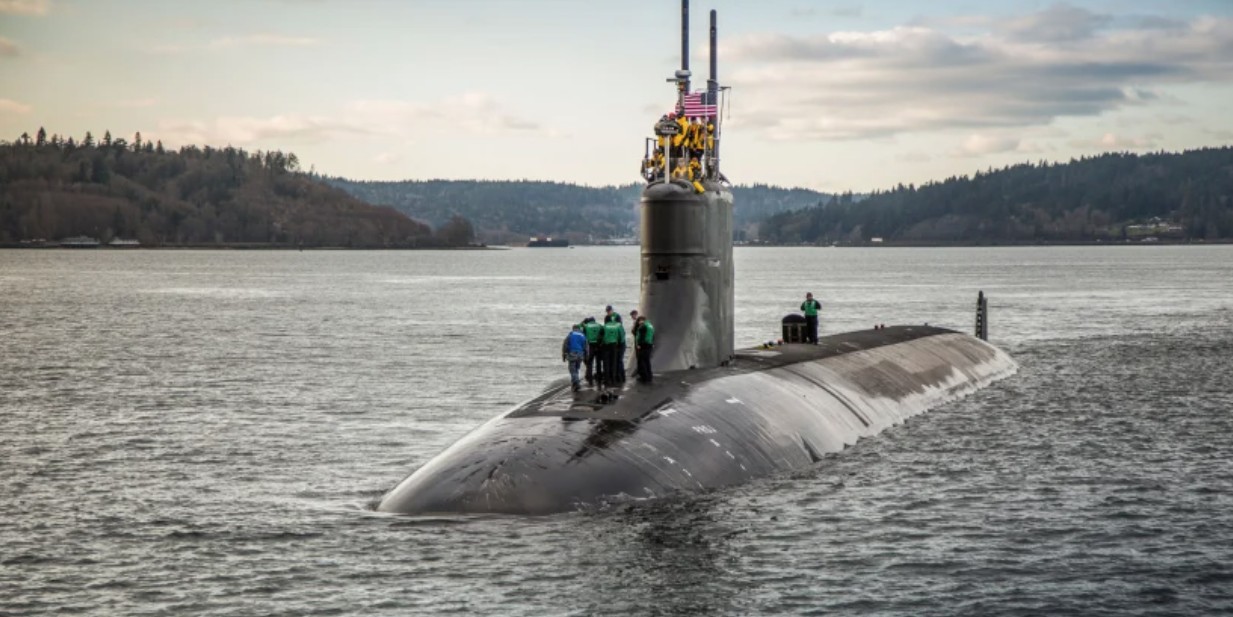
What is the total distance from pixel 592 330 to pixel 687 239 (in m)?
3.20

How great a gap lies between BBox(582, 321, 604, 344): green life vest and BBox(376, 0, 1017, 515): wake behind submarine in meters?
1.20

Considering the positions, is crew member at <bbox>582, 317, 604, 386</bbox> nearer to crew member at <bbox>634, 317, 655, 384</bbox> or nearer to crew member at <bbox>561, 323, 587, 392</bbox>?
crew member at <bbox>561, 323, 587, 392</bbox>

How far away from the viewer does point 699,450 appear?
25828mm

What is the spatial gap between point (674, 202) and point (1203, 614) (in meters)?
13.9

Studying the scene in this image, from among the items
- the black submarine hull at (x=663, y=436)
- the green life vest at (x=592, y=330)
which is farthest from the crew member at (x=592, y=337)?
the black submarine hull at (x=663, y=436)

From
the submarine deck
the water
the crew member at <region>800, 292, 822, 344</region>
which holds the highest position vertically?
the crew member at <region>800, 292, 822, 344</region>

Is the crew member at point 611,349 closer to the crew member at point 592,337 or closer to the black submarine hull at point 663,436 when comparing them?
Answer: the crew member at point 592,337

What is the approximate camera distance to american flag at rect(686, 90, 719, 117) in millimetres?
31875

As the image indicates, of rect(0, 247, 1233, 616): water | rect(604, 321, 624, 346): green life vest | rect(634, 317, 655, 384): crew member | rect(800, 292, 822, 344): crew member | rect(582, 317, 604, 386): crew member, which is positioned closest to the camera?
rect(0, 247, 1233, 616): water

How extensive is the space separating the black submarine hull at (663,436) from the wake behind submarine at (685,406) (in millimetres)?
30

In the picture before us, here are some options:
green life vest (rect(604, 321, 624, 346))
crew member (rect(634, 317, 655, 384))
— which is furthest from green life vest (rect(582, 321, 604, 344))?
crew member (rect(634, 317, 655, 384))

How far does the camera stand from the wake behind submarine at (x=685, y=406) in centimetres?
2339

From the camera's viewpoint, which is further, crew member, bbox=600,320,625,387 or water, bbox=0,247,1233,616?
crew member, bbox=600,320,625,387

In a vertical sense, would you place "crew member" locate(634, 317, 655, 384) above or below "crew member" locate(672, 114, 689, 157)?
below
